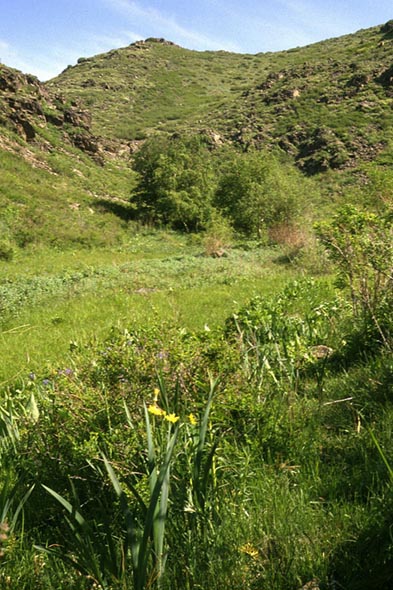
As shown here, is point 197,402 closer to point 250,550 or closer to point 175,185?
point 250,550

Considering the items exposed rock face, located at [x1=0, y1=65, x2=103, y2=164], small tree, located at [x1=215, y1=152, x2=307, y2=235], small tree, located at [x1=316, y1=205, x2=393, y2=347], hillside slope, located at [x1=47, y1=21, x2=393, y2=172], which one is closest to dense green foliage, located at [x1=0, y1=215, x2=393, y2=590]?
small tree, located at [x1=316, y1=205, x2=393, y2=347]

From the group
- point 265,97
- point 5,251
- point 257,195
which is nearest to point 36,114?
point 257,195

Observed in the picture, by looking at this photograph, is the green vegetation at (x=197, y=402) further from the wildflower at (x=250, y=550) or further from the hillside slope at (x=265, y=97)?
the hillside slope at (x=265, y=97)

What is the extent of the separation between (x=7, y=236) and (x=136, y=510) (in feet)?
64.2

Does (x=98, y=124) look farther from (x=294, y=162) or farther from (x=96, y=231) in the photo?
(x=96, y=231)

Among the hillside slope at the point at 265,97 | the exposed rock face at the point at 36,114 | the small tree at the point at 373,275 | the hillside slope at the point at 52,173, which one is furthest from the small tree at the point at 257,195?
the small tree at the point at 373,275

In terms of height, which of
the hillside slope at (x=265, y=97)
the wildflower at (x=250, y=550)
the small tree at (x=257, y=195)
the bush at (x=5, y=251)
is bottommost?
the bush at (x=5, y=251)

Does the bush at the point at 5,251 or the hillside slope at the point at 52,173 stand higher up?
the hillside slope at the point at 52,173

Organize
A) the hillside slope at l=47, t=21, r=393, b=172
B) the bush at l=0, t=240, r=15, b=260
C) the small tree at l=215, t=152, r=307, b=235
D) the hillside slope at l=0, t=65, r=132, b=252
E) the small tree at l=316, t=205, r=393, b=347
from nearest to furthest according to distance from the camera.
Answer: the small tree at l=316, t=205, r=393, b=347 < the bush at l=0, t=240, r=15, b=260 < the hillside slope at l=0, t=65, r=132, b=252 < the small tree at l=215, t=152, r=307, b=235 < the hillside slope at l=47, t=21, r=393, b=172

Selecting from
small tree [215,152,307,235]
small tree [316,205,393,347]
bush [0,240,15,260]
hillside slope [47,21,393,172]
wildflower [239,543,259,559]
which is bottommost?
bush [0,240,15,260]

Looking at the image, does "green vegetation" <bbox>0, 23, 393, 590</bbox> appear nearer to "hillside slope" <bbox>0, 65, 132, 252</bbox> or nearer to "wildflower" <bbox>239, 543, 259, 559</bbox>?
"wildflower" <bbox>239, 543, 259, 559</bbox>

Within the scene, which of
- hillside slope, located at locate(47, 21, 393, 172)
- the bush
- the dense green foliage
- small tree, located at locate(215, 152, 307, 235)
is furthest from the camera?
hillside slope, located at locate(47, 21, 393, 172)

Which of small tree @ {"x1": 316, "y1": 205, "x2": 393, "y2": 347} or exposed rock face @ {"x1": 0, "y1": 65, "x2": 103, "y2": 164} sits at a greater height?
exposed rock face @ {"x1": 0, "y1": 65, "x2": 103, "y2": 164}

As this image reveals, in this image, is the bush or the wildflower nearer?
the wildflower
